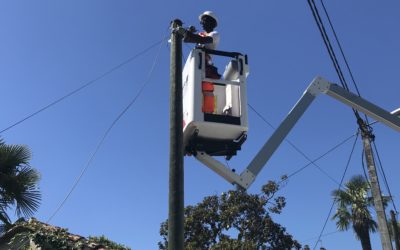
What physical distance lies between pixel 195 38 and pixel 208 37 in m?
0.32

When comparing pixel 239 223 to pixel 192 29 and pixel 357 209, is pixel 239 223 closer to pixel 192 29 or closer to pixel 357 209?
pixel 357 209

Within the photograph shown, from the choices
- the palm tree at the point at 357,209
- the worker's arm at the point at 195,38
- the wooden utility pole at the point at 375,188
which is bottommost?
the worker's arm at the point at 195,38

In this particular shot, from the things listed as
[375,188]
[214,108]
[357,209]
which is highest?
[357,209]

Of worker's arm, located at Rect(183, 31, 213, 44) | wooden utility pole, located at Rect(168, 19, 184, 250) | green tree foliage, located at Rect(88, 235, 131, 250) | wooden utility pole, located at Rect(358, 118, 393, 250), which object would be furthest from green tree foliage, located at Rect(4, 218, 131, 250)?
wooden utility pole, located at Rect(358, 118, 393, 250)

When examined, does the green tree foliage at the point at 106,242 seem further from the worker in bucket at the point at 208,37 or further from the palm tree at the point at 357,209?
the palm tree at the point at 357,209

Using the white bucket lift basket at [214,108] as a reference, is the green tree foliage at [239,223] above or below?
above

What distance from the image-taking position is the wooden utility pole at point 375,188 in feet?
44.2

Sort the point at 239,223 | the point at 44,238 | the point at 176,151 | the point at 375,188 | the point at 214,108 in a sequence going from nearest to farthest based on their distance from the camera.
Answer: the point at 176,151
the point at 214,108
the point at 44,238
the point at 375,188
the point at 239,223

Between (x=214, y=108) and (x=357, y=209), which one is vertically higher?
(x=357, y=209)

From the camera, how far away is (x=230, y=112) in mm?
6598

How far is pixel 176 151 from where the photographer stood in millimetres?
5324

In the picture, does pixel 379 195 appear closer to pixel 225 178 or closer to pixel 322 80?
pixel 322 80

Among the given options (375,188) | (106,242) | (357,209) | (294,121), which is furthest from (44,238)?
(357,209)

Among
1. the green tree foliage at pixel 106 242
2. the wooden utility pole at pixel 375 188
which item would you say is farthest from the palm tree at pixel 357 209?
the green tree foliage at pixel 106 242
